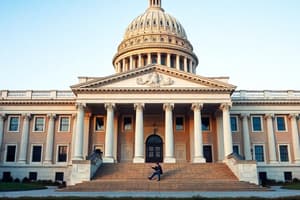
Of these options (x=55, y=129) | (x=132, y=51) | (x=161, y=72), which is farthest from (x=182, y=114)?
(x=132, y=51)

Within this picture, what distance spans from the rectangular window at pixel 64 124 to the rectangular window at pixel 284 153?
2971 cm

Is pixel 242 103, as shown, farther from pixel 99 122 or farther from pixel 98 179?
pixel 98 179

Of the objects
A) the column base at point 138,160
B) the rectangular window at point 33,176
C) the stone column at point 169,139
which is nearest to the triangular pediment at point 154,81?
the stone column at point 169,139

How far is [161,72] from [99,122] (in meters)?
11.8

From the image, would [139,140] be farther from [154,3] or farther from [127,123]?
[154,3]

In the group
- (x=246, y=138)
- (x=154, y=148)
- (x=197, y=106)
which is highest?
(x=197, y=106)

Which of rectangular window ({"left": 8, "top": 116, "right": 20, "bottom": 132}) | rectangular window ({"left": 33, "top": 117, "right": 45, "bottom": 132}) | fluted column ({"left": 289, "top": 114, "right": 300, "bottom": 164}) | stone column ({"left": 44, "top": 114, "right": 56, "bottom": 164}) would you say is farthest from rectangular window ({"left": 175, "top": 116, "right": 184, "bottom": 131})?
rectangular window ({"left": 8, "top": 116, "right": 20, "bottom": 132})

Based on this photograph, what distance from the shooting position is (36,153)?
148 feet

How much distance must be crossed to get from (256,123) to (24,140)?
32.4 meters

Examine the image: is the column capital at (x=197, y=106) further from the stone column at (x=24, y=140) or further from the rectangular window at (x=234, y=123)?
the stone column at (x=24, y=140)

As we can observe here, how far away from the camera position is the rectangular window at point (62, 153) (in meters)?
44.7

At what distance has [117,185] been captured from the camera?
1092 inches

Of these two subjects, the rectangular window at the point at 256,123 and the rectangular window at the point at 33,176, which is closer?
the rectangular window at the point at 33,176

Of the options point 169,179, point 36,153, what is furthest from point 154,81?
point 36,153
